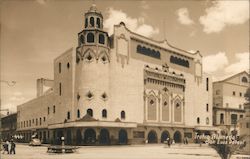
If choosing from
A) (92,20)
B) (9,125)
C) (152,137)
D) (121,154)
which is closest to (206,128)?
(152,137)

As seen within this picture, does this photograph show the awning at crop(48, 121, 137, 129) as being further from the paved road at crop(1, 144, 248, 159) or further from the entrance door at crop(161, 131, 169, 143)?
the paved road at crop(1, 144, 248, 159)

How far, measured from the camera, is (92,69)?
41.5 meters

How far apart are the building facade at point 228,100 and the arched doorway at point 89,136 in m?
28.9

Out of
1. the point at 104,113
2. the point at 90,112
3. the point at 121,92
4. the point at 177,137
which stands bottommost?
the point at 177,137

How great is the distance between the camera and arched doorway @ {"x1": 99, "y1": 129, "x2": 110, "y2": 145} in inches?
1625

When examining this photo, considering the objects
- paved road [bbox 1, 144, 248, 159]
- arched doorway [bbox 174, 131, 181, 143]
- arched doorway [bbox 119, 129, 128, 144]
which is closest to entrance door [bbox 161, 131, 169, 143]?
arched doorway [bbox 174, 131, 181, 143]

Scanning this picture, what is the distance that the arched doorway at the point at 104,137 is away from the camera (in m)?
41.3

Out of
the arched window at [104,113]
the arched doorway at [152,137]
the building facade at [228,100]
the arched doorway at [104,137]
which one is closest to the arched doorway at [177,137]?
the arched doorway at [152,137]

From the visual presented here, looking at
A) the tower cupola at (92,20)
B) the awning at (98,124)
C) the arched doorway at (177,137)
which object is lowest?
the arched doorway at (177,137)

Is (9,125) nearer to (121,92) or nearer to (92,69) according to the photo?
(121,92)

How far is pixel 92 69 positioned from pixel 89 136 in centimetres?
790

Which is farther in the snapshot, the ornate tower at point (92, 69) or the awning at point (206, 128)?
the awning at point (206, 128)

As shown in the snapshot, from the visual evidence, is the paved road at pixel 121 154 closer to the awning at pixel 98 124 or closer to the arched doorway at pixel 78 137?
the awning at pixel 98 124

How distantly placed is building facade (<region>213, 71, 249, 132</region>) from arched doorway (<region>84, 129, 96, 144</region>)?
94.8ft
